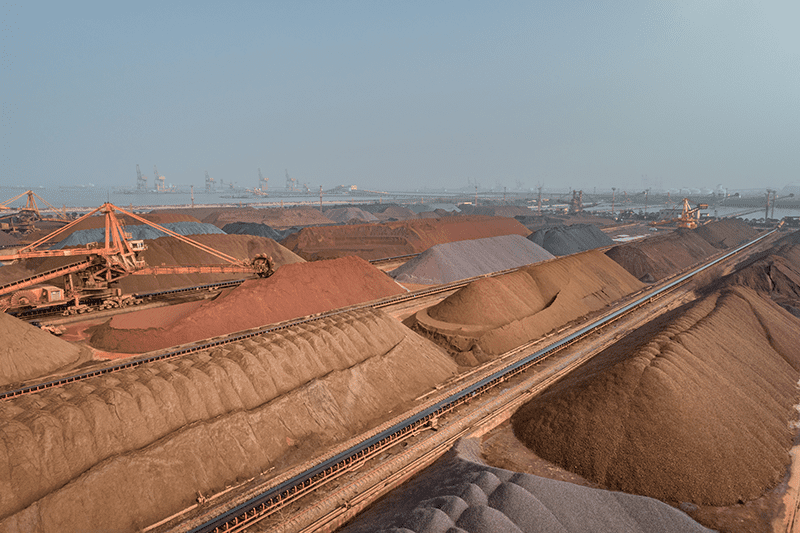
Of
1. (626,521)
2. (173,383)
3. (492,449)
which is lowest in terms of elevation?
(492,449)

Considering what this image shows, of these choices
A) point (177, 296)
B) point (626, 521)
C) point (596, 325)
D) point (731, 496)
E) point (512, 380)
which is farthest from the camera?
point (177, 296)

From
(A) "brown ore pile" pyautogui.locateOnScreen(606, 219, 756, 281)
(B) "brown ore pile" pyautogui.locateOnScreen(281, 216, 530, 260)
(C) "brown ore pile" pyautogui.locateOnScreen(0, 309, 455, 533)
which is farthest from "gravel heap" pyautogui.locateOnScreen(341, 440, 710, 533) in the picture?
(B) "brown ore pile" pyautogui.locateOnScreen(281, 216, 530, 260)

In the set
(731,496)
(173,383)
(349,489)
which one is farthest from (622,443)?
(173,383)

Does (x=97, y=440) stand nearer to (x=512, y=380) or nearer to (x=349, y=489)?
(x=349, y=489)

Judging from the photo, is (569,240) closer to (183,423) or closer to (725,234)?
(725,234)

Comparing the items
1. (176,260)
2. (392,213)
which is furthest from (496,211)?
(176,260)

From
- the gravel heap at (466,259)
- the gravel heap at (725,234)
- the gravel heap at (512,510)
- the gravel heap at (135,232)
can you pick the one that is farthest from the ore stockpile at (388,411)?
the gravel heap at (725,234)

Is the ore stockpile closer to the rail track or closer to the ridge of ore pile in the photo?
the rail track
